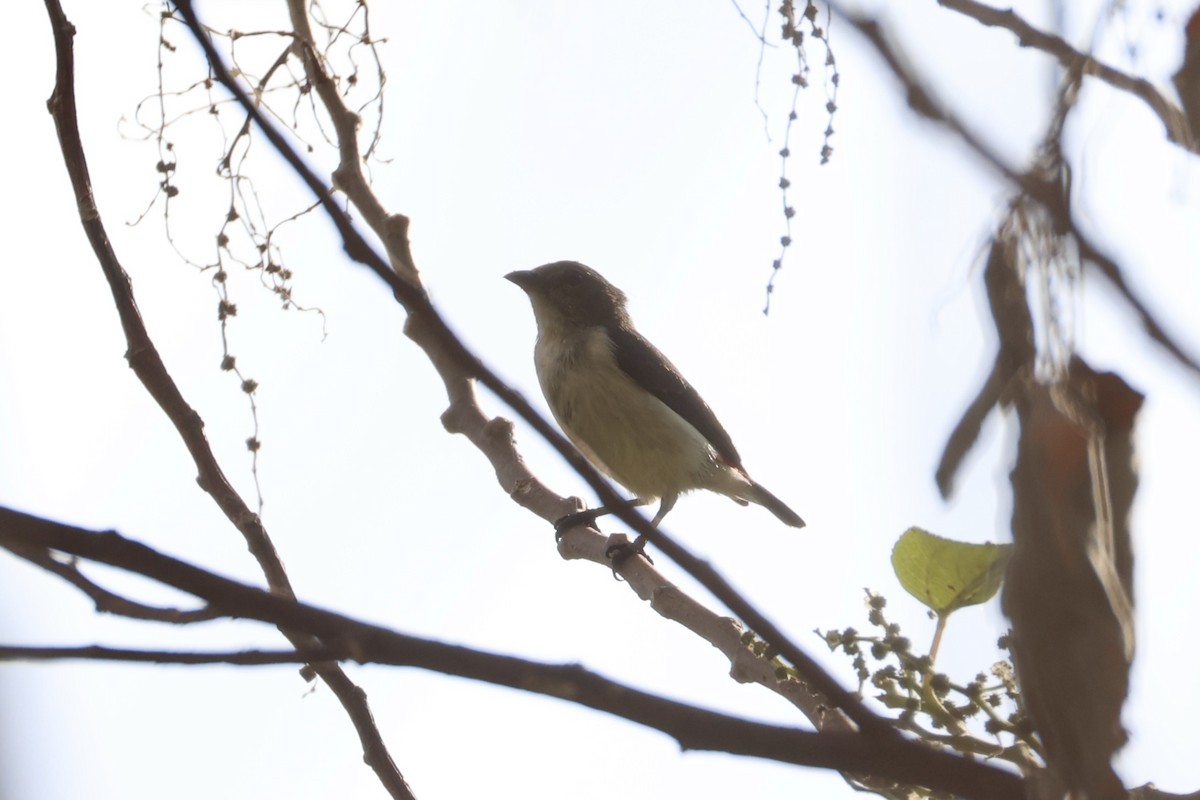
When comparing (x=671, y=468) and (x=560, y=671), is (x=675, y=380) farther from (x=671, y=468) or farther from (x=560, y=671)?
(x=560, y=671)

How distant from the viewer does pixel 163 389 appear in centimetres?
209

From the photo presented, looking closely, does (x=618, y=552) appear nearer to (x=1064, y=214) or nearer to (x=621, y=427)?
(x=621, y=427)

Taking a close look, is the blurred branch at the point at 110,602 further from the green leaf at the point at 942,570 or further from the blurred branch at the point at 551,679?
the green leaf at the point at 942,570

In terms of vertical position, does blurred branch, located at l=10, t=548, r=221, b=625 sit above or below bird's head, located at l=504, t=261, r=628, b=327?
below

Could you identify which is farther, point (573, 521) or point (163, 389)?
point (573, 521)

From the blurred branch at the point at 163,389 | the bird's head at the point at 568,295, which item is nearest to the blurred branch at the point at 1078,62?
the blurred branch at the point at 163,389

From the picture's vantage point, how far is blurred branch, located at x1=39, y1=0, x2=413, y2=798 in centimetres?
199

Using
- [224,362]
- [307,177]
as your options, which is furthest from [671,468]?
[307,177]

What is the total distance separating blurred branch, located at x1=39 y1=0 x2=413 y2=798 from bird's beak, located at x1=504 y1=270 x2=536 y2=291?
498 centimetres

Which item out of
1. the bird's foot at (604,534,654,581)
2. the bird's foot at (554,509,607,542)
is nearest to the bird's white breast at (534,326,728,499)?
the bird's foot at (554,509,607,542)

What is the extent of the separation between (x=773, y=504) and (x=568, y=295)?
70.6 inches

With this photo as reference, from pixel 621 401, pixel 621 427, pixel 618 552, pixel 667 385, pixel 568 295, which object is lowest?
pixel 618 552

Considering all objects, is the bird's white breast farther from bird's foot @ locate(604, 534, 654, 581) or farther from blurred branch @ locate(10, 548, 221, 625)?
blurred branch @ locate(10, 548, 221, 625)

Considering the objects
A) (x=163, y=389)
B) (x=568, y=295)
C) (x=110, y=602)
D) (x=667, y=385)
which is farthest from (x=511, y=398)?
(x=568, y=295)
